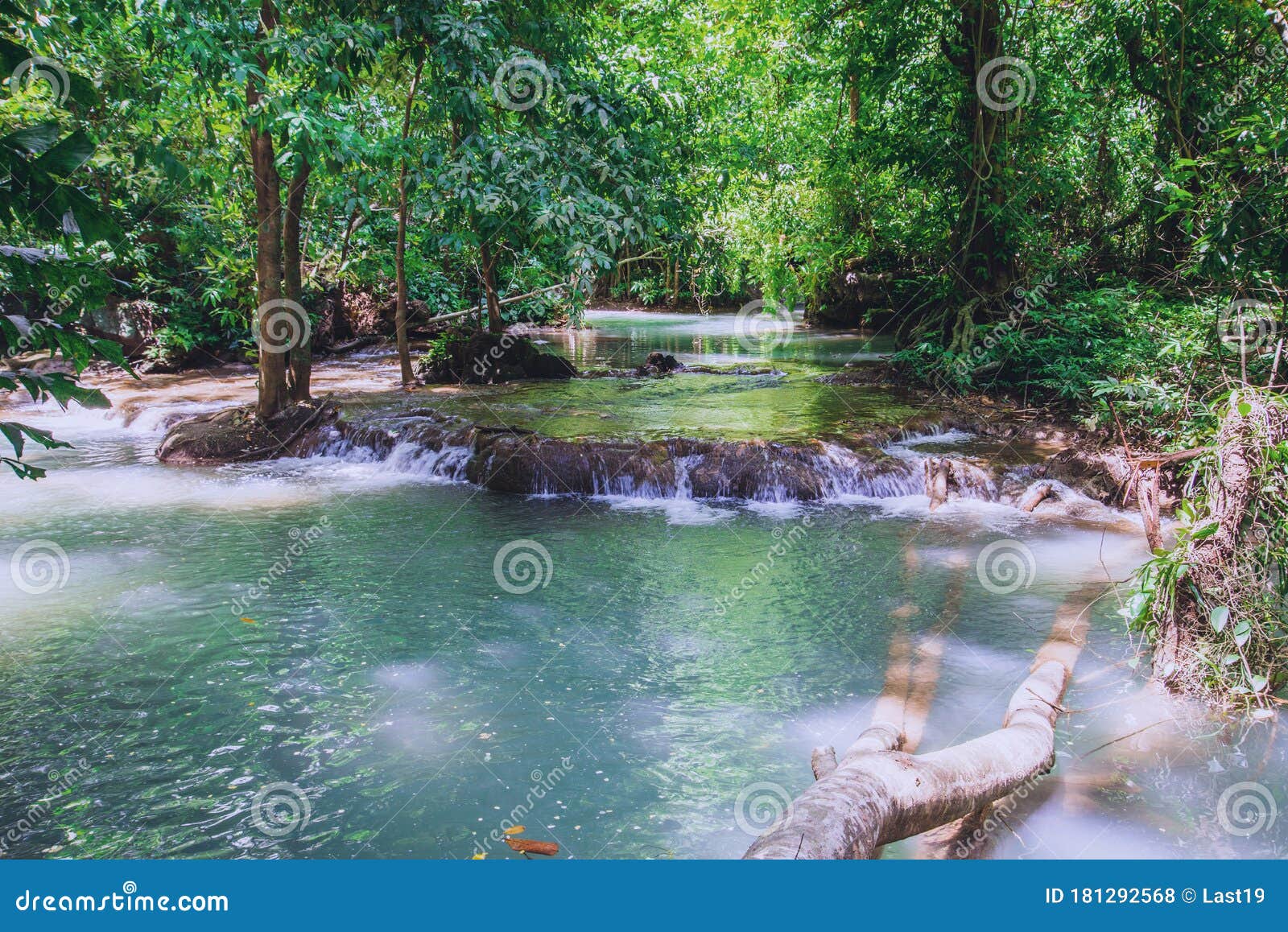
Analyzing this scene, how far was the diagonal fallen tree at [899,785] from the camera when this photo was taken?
2.72 meters

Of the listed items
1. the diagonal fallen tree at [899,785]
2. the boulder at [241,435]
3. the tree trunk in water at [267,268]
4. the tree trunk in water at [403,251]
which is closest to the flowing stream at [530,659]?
the diagonal fallen tree at [899,785]

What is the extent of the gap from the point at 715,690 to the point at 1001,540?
12.1 feet

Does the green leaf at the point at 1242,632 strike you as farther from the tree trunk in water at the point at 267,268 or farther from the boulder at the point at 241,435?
the boulder at the point at 241,435

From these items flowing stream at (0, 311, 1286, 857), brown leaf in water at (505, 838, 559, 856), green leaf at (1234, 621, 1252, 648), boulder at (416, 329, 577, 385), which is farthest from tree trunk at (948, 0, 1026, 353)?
brown leaf in water at (505, 838, 559, 856)

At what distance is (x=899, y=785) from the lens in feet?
9.80

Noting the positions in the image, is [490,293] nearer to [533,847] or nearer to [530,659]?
[530,659]

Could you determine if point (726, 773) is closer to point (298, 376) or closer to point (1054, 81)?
point (298, 376)

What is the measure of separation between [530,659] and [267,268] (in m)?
6.72

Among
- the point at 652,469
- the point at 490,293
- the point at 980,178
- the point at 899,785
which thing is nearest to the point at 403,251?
the point at 490,293

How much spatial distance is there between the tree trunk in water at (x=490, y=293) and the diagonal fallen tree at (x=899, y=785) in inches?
405

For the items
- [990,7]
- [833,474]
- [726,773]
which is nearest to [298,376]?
[833,474]

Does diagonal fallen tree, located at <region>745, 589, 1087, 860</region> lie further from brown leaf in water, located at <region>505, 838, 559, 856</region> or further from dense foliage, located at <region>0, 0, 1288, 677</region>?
dense foliage, located at <region>0, 0, 1288, 677</region>

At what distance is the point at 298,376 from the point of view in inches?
442

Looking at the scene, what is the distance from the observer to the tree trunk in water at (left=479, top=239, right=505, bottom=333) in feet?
43.2
